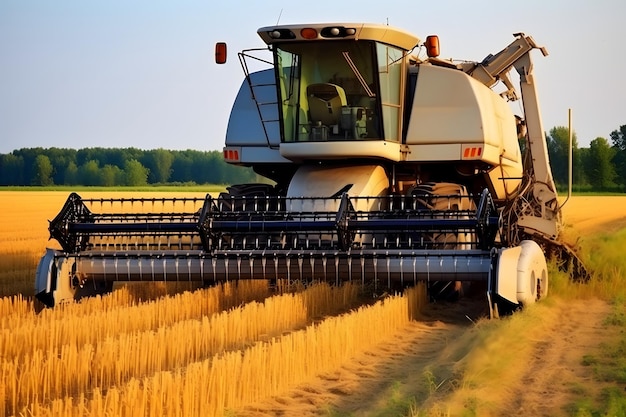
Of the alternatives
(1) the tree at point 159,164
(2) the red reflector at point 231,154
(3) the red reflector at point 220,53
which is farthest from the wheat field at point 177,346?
(1) the tree at point 159,164

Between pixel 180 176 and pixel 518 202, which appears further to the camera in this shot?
pixel 180 176

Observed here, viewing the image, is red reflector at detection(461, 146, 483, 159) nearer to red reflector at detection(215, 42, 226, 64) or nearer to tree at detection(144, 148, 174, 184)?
red reflector at detection(215, 42, 226, 64)

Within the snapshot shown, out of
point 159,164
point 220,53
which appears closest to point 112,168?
point 159,164

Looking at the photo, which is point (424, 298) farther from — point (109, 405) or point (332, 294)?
point (109, 405)

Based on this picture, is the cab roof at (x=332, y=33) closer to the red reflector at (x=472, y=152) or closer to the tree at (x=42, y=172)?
the red reflector at (x=472, y=152)

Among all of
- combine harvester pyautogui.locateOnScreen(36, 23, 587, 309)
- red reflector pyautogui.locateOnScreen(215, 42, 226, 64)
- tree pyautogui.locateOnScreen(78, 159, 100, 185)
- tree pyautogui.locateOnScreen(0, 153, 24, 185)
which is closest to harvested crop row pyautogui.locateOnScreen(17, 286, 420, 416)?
combine harvester pyautogui.locateOnScreen(36, 23, 587, 309)

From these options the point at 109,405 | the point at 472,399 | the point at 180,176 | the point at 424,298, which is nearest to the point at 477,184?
the point at 424,298

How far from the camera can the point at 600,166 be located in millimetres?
56594

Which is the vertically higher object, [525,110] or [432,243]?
[525,110]

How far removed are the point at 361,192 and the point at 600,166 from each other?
51.2 meters

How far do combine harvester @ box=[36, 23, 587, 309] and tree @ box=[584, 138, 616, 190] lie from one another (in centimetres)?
4777

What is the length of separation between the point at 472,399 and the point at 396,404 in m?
0.33

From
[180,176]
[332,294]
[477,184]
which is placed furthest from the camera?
[180,176]

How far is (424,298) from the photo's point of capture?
24.7 feet
